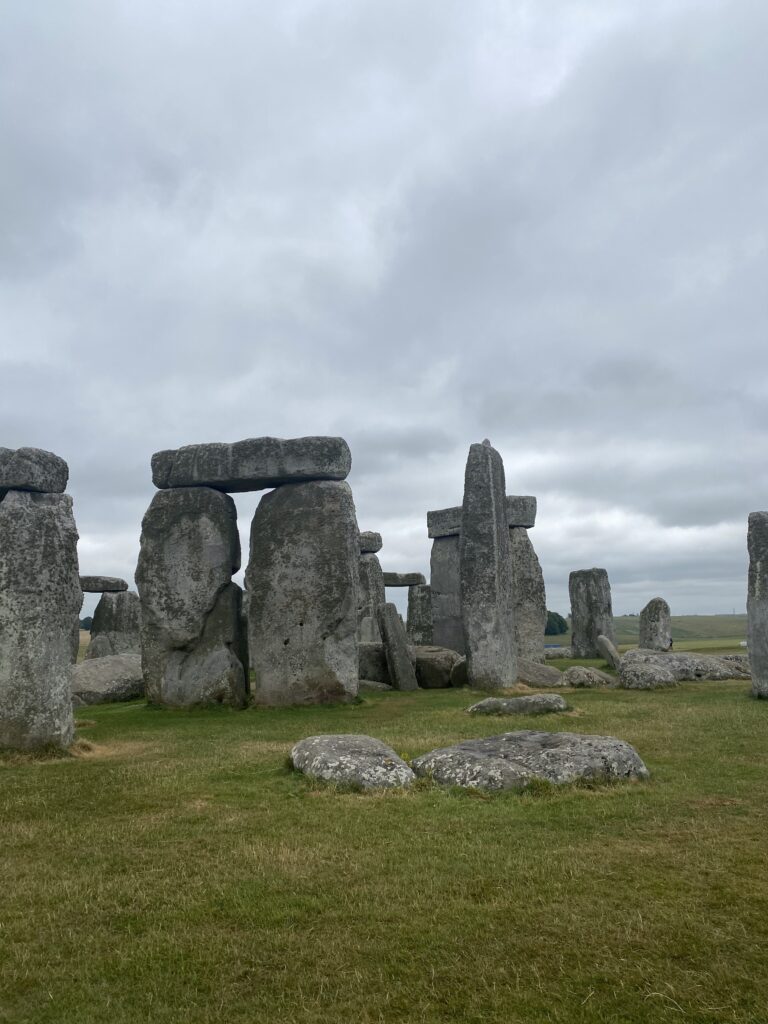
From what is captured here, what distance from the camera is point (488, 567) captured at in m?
17.1

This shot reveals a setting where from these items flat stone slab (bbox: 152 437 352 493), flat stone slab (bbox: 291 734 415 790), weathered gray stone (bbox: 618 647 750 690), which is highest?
flat stone slab (bbox: 152 437 352 493)

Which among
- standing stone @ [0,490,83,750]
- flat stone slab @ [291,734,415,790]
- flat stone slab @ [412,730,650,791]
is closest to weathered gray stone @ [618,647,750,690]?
flat stone slab @ [412,730,650,791]

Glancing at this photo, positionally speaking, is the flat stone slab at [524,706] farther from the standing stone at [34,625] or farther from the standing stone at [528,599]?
the standing stone at [528,599]

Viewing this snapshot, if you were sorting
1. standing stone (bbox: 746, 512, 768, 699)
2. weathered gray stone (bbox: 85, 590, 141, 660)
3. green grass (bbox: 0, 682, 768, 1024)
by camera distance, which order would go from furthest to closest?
1. weathered gray stone (bbox: 85, 590, 141, 660)
2. standing stone (bbox: 746, 512, 768, 699)
3. green grass (bbox: 0, 682, 768, 1024)

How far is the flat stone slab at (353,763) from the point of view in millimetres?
7223

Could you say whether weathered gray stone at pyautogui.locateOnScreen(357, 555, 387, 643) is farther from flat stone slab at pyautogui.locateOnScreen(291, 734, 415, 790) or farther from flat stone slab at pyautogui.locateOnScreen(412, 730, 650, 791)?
flat stone slab at pyautogui.locateOnScreen(412, 730, 650, 791)

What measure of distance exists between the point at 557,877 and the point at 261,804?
9.21 ft

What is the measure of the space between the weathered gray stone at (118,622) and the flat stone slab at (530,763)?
20.1 metres

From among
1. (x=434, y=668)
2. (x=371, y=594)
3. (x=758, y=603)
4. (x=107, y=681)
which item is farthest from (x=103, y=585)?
(x=758, y=603)

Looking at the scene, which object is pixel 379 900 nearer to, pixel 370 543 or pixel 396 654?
pixel 396 654

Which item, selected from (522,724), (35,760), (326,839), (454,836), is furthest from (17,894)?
(522,724)

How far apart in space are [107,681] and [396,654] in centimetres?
602

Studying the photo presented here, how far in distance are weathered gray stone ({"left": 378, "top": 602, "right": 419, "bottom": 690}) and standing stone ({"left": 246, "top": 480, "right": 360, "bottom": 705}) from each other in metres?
2.69

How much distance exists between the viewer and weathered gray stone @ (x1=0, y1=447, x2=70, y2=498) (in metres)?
9.88
